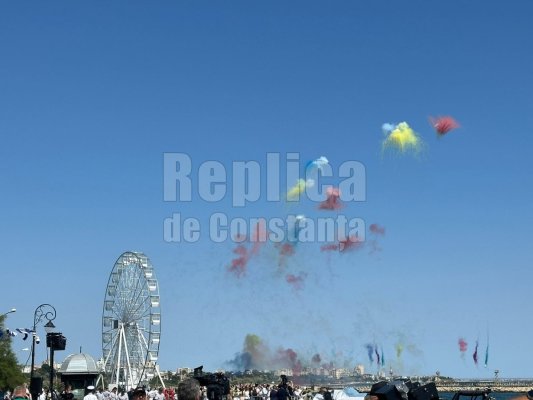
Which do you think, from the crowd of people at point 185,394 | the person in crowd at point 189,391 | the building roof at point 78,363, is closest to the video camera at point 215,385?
the crowd of people at point 185,394

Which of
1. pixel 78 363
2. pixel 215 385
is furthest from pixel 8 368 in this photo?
pixel 215 385

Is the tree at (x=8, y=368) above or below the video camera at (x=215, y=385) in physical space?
below

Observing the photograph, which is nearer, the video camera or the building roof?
the video camera

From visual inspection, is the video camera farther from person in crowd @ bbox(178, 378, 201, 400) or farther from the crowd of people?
person in crowd @ bbox(178, 378, 201, 400)

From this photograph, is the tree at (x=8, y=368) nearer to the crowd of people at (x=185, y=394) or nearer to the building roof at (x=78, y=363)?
the building roof at (x=78, y=363)

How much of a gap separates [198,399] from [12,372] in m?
74.5

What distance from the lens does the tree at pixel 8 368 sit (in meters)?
75.9

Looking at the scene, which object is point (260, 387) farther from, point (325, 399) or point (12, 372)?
point (12, 372)

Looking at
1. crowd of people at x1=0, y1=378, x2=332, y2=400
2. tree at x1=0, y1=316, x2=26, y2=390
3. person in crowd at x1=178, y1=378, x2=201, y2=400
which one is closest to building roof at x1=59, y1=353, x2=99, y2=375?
tree at x1=0, y1=316, x2=26, y2=390

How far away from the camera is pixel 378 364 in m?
119

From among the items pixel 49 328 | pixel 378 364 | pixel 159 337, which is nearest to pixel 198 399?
pixel 49 328

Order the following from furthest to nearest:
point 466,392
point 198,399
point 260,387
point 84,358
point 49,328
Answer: point 84,358, point 260,387, point 49,328, point 466,392, point 198,399

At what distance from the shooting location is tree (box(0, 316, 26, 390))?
75.9 metres

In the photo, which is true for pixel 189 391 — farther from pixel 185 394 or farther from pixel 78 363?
pixel 78 363
